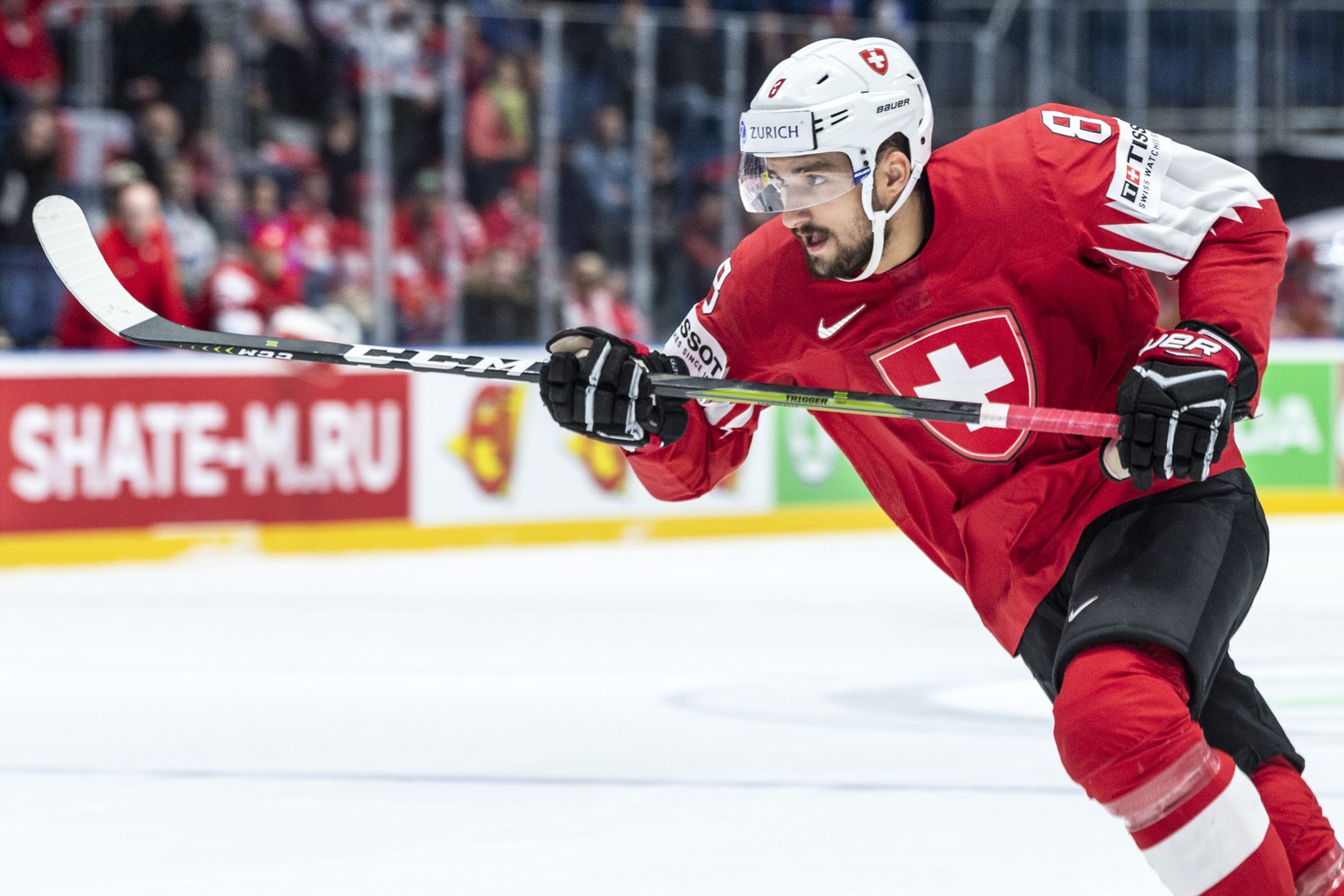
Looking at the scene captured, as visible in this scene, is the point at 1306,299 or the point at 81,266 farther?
the point at 1306,299

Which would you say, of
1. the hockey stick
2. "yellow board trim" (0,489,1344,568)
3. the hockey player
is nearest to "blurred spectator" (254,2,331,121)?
"yellow board trim" (0,489,1344,568)

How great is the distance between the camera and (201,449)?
762 cm

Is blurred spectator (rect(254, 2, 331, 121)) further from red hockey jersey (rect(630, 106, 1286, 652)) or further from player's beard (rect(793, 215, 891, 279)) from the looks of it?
player's beard (rect(793, 215, 891, 279))

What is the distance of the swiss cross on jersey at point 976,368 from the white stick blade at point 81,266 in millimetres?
1286

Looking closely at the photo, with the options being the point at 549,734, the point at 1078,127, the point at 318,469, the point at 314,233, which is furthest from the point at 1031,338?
the point at 314,233

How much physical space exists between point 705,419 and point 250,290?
531cm

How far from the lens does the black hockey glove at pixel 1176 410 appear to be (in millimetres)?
2393

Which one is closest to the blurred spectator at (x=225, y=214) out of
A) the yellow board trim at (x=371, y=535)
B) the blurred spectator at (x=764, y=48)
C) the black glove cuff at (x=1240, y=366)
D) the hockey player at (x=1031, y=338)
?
the yellow board trim at (x=371, y=535)

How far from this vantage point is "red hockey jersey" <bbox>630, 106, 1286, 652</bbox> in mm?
2605

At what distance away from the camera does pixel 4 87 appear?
8219 millimetres

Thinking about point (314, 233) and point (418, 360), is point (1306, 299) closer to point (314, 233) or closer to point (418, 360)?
point (314, 233)

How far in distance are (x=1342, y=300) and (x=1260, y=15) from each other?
145 cm

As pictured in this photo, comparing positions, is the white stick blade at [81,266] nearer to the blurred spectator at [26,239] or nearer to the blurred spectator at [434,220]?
the blurred spectator at [26,239]

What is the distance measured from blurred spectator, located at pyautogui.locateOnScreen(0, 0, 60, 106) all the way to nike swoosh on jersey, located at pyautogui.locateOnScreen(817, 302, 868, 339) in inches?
241
